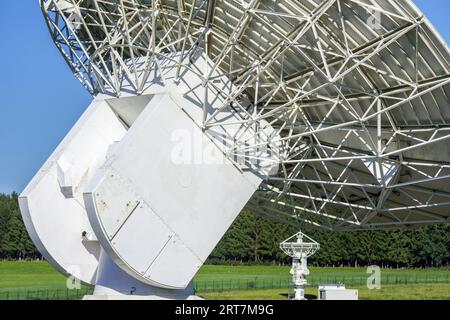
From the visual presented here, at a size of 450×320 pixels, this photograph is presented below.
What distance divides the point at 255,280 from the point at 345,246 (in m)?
36.4

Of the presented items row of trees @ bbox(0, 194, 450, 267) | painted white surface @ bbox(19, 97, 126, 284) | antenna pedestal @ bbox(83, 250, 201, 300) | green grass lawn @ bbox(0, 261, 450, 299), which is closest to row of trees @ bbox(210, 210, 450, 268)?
row of trees @ bbox(0, 194, 450, 267)

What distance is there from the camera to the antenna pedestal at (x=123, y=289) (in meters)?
21.0

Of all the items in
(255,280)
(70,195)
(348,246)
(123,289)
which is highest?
(348,246)

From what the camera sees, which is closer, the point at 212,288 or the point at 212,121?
the point at 212,121

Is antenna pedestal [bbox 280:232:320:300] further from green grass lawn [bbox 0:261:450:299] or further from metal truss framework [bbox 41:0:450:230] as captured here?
metal truss framework [bbox 41:0:450:230]

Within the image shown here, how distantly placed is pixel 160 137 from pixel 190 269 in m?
3.96

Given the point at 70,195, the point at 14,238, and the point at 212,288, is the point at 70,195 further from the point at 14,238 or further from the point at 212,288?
the point at 14,238

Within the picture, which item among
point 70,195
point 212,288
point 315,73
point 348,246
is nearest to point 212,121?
point 315,73

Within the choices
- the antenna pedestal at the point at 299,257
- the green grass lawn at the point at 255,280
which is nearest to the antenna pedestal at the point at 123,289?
the antenna pedestal at the point at 299,257

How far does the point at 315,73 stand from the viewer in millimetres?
21766

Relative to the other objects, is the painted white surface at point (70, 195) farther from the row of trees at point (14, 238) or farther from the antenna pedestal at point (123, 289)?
the row of trees at point (14, 238)

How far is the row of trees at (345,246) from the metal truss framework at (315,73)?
247ft

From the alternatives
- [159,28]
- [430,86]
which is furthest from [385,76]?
[159,28]

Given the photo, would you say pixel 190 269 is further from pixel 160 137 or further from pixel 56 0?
pixel 56 0
